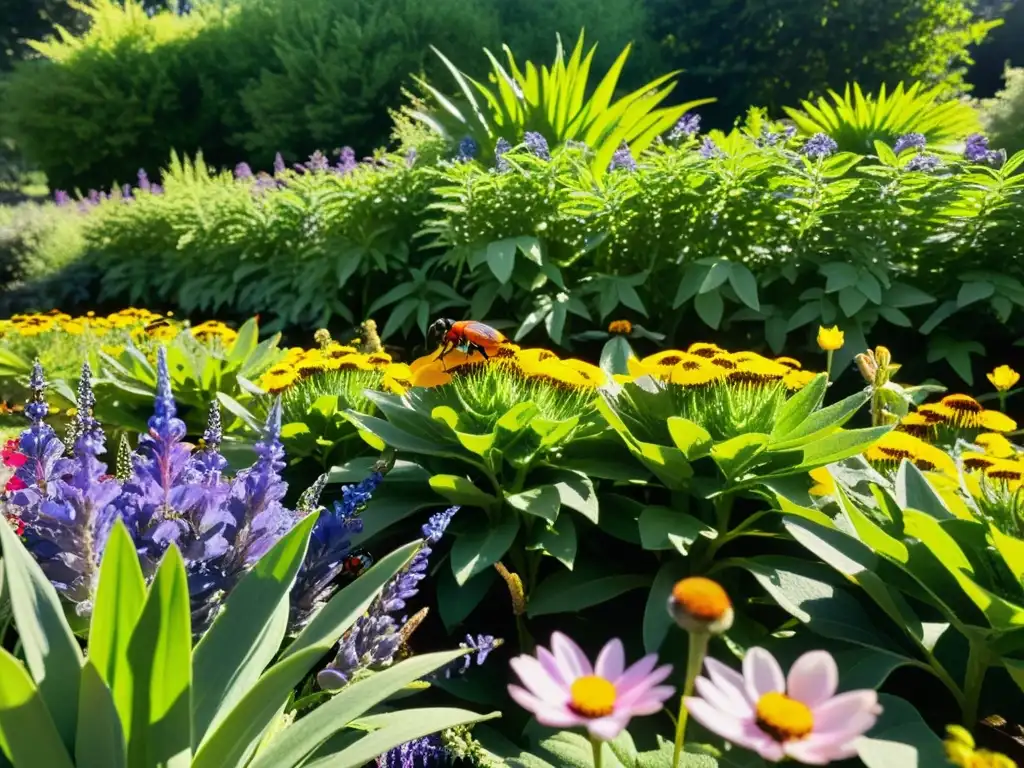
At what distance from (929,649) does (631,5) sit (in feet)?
43.0

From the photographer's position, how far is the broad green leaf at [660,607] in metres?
1.36

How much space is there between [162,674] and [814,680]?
0.71 meters

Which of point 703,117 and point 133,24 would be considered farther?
point 133,24

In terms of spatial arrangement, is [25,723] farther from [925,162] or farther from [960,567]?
[925,162]

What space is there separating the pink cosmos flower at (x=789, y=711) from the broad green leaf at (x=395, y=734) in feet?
1.58

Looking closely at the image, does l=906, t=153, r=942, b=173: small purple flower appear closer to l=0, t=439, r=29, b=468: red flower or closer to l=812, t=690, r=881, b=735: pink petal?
l=812, t=690, r=881, b=735: pink petal

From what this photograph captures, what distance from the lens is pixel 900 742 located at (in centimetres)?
107

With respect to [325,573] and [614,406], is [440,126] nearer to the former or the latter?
[614,406]

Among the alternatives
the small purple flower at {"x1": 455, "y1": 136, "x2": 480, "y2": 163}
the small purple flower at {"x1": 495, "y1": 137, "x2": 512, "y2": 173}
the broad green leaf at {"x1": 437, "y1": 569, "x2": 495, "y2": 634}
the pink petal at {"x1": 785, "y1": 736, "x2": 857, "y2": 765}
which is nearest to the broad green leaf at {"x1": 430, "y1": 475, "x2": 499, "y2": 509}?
the broad green leaf at {"x1": 437, "y1": 569, "x2": 495, "y2": 634}

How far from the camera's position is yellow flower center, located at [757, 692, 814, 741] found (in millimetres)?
567

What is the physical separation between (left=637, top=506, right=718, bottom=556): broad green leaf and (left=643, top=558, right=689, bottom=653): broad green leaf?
7 centimetres

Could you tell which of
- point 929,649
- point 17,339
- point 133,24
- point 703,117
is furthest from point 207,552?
point 133,24

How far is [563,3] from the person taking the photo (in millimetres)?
12219

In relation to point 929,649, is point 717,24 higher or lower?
higher
